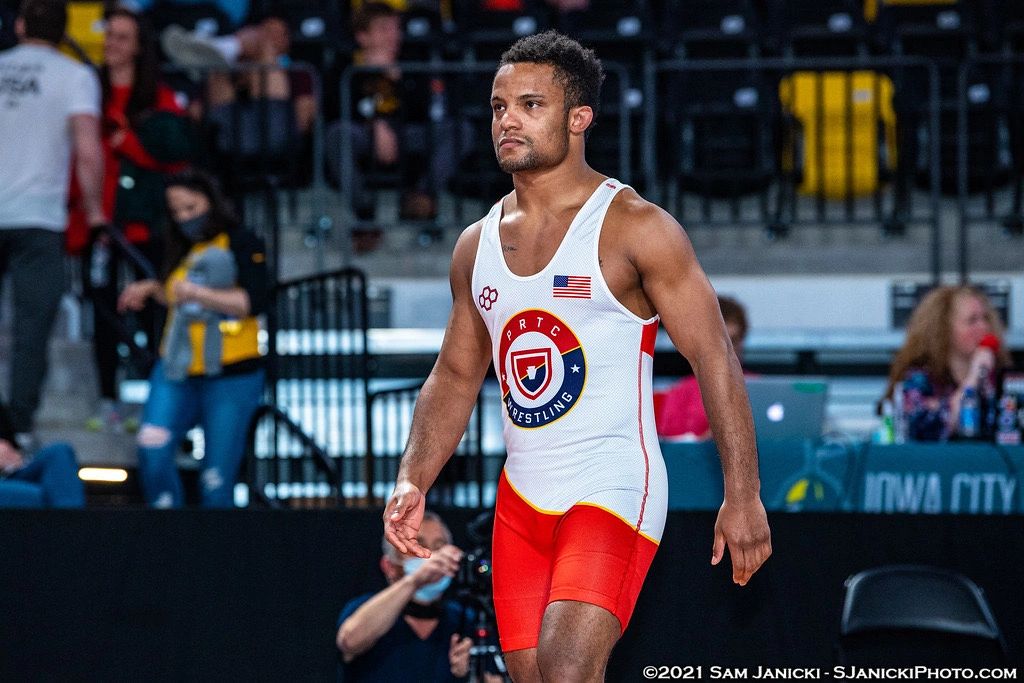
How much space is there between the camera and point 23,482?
5.96 m

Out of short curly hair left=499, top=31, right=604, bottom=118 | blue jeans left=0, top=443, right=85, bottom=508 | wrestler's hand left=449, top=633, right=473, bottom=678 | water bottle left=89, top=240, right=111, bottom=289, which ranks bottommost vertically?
wrestler's hand left=449, top=633, right=473, bottom=678

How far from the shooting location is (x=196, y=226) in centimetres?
682

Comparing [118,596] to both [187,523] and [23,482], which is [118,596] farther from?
[23,482]

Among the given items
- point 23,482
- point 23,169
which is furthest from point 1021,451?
point 23,169

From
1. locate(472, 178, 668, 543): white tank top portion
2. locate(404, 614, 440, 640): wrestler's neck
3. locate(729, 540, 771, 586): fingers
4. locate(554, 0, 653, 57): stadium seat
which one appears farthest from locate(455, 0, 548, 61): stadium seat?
locate(729, 540, 771, 586): fingers

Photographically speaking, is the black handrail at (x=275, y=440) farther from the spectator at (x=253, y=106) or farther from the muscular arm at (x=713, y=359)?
the muscular arm at (x=713, y=359)

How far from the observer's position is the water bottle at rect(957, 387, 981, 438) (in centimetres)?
617

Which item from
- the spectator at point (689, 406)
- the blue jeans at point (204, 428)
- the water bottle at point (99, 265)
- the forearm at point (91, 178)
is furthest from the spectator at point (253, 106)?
the spectator at point (689, 406)

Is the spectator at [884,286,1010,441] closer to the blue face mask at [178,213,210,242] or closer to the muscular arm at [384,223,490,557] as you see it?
the muscular arm at [384,223,490,557]

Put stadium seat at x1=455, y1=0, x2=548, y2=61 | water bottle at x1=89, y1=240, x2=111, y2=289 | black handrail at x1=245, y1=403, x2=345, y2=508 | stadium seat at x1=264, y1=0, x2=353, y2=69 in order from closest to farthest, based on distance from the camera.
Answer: black handrail at x1=245, y1=403, x2=345, y2=508
water bottle at x1=89, y1=240, x2=111, y2=289
stadium seat at x1=455, y1=0, x2=548, y2=61
stadium seat at x1=264, y1=0, x2=353, y2=69

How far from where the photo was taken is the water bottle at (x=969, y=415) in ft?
20.2

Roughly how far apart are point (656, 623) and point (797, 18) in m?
6.48

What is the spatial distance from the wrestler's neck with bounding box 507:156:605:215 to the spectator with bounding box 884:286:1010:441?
117 inches

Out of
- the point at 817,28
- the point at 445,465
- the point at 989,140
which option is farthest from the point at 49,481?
the point at 989,140
